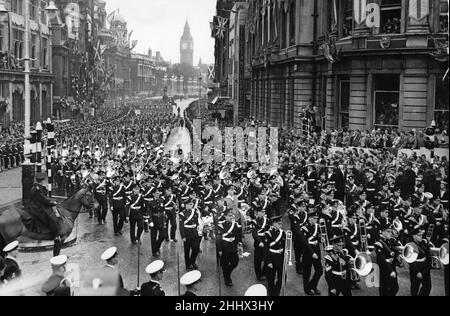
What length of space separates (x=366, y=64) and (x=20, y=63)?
35.8 metres

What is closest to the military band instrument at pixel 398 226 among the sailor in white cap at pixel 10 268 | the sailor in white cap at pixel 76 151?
the sailor in white cap at pixel 10 268

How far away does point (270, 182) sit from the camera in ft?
64.3

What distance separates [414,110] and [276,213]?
11327 millimetres

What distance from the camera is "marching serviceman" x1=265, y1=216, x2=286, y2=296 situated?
1220cm

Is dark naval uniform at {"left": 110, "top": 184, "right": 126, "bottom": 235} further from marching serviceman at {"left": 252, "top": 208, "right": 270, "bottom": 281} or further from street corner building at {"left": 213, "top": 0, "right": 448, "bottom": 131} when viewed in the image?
street corner building at {"left": 213, "top": 0, "right": 448, "bottom": 131}

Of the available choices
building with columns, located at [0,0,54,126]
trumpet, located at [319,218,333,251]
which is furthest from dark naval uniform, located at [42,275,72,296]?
building with columns, located at [0,0,54,126]

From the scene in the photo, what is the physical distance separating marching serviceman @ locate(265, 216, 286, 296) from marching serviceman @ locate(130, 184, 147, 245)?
5285mm

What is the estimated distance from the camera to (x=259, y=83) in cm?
5084

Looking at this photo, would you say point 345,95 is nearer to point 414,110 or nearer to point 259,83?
point 414,110

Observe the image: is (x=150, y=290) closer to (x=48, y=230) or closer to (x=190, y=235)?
(x=190, y=235)

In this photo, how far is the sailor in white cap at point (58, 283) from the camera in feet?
27.9

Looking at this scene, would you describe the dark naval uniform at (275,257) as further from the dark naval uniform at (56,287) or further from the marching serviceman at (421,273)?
the dark naval uniform at (56,287)

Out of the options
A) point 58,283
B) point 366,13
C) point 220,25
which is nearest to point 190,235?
point 58,283

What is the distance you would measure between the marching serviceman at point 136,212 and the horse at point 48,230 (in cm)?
114
